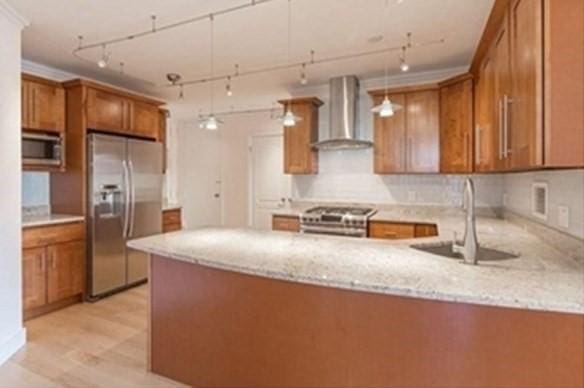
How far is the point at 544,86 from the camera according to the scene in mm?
1434

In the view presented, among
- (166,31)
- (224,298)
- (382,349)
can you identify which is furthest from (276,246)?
(166,31)

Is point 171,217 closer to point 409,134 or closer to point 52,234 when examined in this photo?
point 52,234

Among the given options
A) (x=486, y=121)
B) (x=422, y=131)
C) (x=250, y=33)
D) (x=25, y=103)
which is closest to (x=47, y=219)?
(x=25, y=103)

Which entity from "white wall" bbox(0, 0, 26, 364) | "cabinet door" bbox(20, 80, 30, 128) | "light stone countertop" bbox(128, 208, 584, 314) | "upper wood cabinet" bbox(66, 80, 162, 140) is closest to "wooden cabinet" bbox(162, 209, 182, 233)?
"upper wood cabinet" bbox(66, 80, 162, 140)

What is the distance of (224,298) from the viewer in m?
2.13

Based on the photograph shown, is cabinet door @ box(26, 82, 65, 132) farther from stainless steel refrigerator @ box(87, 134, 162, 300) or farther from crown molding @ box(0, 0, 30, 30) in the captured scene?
crown molding @ box(0, 0, 30, 30)

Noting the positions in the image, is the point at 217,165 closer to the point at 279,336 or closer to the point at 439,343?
the point at 279,336

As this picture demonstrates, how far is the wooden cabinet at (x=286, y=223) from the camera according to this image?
4387 mm

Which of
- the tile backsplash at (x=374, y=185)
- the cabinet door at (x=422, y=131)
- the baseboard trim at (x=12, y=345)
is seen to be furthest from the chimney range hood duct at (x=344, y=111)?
the baseboard trim at (x=12, y=345)

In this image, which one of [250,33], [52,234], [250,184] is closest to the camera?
[250,33]

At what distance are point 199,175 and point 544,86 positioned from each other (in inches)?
254

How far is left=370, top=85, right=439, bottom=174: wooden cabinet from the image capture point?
415cm

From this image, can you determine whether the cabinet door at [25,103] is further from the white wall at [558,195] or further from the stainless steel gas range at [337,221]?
the white wall at [558,195]

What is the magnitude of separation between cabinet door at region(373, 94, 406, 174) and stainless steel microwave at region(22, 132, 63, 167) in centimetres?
354
